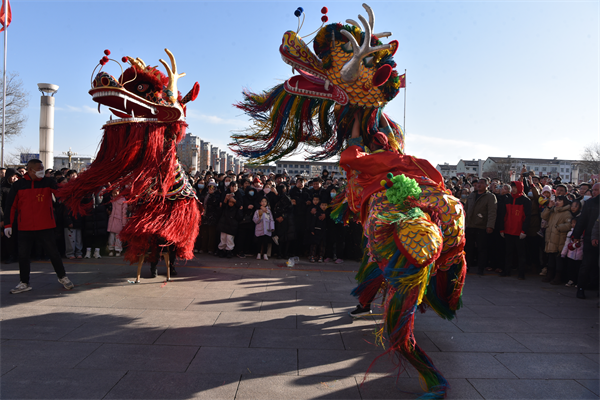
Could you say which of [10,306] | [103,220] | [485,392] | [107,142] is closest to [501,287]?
[485,392]

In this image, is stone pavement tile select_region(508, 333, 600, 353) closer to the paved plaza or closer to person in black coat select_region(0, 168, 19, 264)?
the paved plaza

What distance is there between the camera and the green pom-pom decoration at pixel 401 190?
8.79 feet

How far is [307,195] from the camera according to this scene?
838 centimetres

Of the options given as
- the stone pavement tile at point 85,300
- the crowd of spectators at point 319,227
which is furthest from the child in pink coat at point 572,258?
the stone pavement tile at point 85,300

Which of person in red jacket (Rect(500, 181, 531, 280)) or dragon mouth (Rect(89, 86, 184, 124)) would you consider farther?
person in red jacket (Rect(500, 181, 531, 280))

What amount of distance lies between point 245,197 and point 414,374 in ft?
19.7

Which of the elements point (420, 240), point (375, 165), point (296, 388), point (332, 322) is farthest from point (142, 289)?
point (420, 240)

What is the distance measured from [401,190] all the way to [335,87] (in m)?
1.64

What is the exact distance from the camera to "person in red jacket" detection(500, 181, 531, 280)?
716cm

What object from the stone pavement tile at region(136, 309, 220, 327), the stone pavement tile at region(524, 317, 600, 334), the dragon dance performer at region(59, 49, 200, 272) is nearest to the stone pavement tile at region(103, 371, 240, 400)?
the stone pavement tile at region(136, 309, 220, 327)

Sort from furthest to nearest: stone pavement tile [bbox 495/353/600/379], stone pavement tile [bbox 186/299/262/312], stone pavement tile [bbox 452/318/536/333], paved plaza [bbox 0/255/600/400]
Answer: stone pavement tile [bbox 186/299/262/312] < stone pavement tile [bbox 452/318/536/333] < stone pavement tile [bbox 495/353/600/379] < paved plaza [bbox 0/255/600/400]

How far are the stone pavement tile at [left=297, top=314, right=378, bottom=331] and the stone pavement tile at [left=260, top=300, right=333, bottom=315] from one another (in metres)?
0.15

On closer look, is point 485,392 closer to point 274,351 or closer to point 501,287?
point 274,351

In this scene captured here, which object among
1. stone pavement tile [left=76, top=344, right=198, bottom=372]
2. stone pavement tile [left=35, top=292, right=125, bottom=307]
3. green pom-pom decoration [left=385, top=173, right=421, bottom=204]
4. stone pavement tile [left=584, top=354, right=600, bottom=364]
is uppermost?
green pom-pom decoration [left=385, top=173, right=421, bottom=204]
